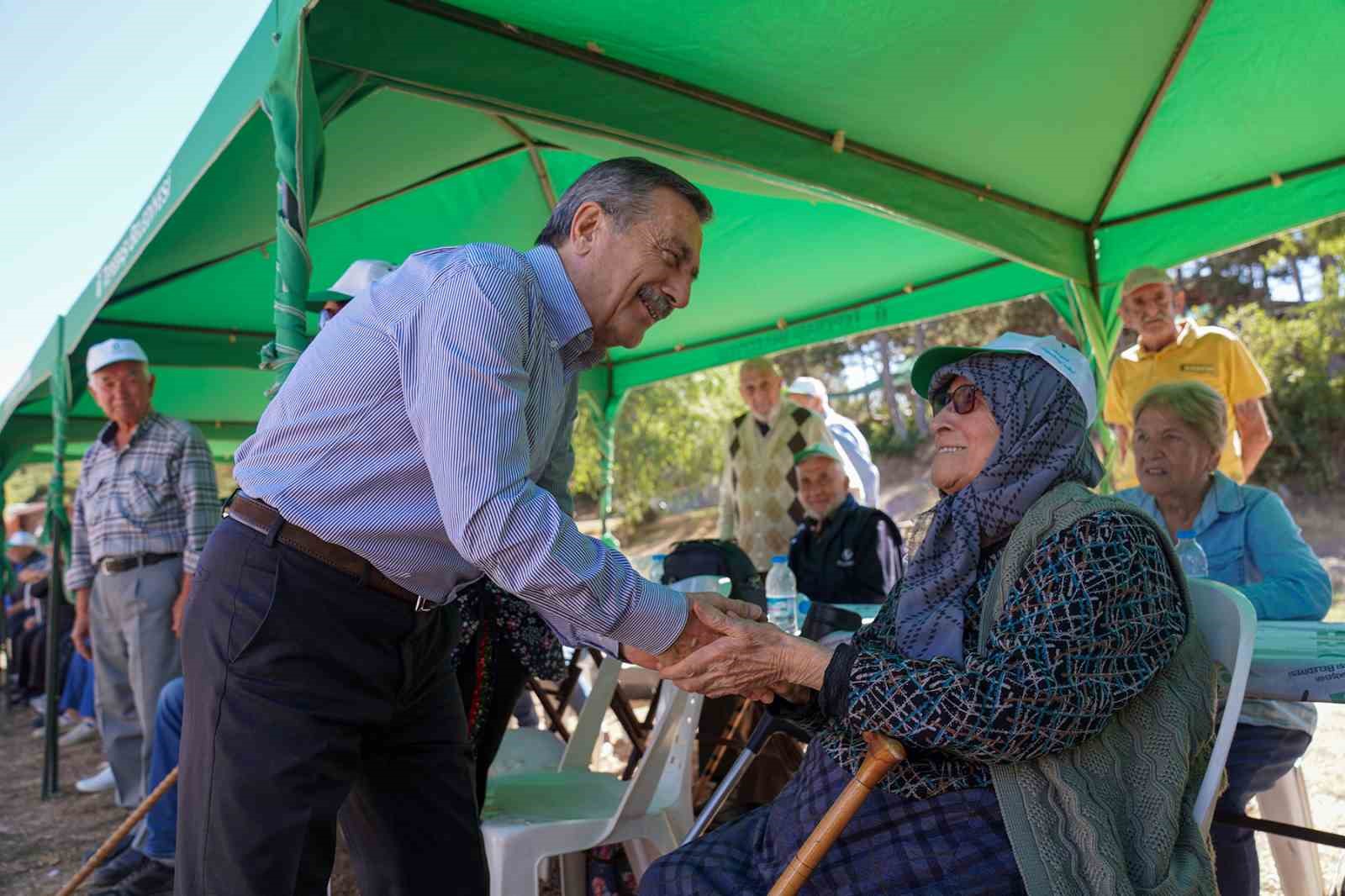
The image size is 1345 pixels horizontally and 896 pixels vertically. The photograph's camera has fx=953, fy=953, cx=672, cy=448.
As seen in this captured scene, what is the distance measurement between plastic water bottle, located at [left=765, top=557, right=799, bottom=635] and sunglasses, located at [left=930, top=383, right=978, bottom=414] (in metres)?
1.27

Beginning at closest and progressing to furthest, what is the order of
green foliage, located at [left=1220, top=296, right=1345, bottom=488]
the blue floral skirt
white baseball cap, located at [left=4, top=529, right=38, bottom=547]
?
the blue floral skirt → white baseball cap, located at [left=4, top=529, right=38, bottom=547] → green foliage, located at [left=1220, top=296, right=1345, bottom=488]

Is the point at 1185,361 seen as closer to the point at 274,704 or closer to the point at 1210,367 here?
the point at 1210,367

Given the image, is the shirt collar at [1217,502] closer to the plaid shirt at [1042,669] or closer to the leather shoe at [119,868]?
the plaid shirt at [1042,669]

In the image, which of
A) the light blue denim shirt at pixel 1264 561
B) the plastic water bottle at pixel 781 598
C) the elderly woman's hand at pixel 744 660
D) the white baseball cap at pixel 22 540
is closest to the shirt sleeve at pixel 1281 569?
the light blue denim shirt at pixel 1264 561

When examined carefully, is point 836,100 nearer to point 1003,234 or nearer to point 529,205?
point 1003,234

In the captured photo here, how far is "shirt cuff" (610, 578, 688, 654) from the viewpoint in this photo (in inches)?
65.7

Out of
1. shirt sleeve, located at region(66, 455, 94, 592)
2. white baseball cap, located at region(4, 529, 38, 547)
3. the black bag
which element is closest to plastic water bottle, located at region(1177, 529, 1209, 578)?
the black bag

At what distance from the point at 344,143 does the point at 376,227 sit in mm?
1481

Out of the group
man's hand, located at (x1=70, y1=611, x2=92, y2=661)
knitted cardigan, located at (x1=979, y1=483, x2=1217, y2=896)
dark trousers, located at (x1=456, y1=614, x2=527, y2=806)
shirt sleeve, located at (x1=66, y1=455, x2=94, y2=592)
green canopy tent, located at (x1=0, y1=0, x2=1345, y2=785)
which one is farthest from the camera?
man's hand, located at (x1=70, y1=611, x2=92, y2=661)

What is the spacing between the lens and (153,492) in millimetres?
4539

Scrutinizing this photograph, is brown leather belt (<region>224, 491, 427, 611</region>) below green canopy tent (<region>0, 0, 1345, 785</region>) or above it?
below

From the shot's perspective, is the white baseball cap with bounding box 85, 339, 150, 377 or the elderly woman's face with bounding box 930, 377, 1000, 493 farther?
the white baseball cap with bounding box 85, 339, 150, 377

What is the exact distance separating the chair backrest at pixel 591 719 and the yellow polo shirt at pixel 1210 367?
9.32ft

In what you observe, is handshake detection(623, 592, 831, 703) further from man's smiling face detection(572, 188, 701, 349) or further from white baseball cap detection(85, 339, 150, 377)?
white baseball cap detection(85, 339, 150, 377)
